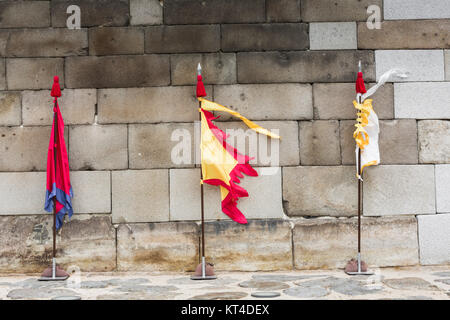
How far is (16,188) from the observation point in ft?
20.0

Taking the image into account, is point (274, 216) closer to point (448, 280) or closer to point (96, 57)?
point (448, 280)

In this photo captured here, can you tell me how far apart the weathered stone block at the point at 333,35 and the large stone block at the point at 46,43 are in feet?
9.50

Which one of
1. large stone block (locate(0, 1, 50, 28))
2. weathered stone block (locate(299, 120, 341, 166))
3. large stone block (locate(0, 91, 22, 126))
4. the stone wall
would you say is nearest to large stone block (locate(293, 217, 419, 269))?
the stone wall

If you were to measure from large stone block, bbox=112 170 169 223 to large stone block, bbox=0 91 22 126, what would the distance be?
1434mm

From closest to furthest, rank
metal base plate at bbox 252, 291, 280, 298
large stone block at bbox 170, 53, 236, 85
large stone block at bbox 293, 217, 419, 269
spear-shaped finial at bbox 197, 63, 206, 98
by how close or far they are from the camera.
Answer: metal base plate at bbox 252, 291, 280, 298, spear-shaped finial at bbox 197, 63, 206, 98, large stone block at bbox 293, 217, 419, 269, large stone block at bbox 170, 53, 236, 85

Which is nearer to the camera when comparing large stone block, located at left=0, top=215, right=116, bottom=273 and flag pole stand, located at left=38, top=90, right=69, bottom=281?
flag pole stand, located at left=38, top=90, right=69, bottom=281

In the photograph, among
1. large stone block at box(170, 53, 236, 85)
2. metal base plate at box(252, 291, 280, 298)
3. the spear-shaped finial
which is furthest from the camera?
large stone block at box(170, 53, 236, 85)

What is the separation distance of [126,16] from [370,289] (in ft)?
14.2

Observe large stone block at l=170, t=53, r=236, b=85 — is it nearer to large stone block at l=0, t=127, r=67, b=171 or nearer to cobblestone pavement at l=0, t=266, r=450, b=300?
large stone block at l=0, t=127, r=67, b=171

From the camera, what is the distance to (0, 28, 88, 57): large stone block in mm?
6168

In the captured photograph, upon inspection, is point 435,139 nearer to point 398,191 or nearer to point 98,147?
point 398,191

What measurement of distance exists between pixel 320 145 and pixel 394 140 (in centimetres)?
94

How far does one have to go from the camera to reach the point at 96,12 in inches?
243

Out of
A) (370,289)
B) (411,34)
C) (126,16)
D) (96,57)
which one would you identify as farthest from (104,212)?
(411,34)
